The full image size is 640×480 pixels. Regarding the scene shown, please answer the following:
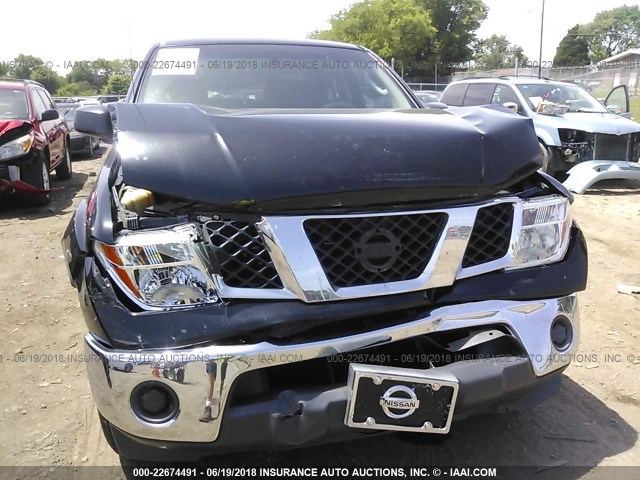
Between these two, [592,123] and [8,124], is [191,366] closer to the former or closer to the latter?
[8,124]

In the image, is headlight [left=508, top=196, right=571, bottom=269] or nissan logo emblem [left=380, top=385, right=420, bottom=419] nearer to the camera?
nissan logo emblem [left=380, top=385, right=420, bottom=419]

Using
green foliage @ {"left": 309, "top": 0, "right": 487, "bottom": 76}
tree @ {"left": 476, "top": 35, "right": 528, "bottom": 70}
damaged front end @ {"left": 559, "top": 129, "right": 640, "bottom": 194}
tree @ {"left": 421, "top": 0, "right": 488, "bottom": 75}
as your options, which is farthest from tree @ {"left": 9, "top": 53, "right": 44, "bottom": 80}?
damaged front end @ {"left": 559, "top": 129, "right": 640, "bottom": 194}

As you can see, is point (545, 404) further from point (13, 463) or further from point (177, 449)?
point (13, 463)

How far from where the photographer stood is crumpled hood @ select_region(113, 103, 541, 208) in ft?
6.10

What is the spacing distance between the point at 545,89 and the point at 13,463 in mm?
9391

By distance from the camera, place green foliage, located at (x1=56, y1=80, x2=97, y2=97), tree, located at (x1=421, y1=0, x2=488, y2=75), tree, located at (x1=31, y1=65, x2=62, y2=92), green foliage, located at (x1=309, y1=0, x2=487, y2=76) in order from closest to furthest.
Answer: tree, located at (x1=31, y1=65, x2=62, y2=92)
green foliage, located at (x1=309, y1=0, x2=487, y2=76)
green foliage, located at (x1=56, y1=80, x2=97, y2=97)
tree, located at (x1=421, y1=0, x2=488, y2=75)

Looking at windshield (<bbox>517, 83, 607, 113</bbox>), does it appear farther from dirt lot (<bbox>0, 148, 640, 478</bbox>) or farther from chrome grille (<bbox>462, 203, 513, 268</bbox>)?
chrome grille (<bbox>462, 203, 513, 268</bbox>)

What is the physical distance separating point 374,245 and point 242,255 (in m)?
0.44

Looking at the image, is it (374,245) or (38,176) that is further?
(38,176)

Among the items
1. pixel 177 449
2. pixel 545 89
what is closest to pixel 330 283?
pixel 177 449

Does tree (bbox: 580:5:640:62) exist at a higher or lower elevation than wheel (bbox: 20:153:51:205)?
higher

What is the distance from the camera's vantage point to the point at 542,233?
2195mm

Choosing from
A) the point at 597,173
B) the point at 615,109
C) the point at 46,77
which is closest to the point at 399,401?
the point at 597,173

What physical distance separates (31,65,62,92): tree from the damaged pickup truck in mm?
50521
